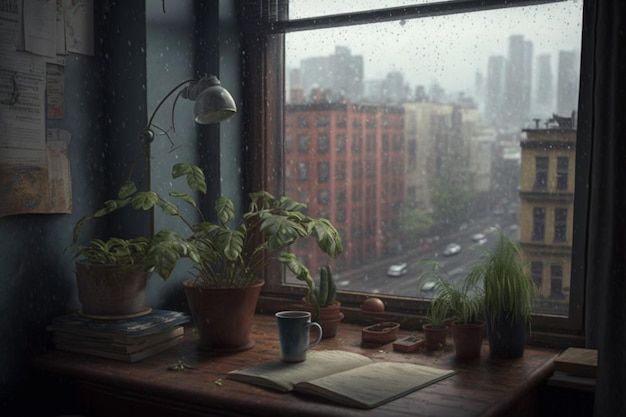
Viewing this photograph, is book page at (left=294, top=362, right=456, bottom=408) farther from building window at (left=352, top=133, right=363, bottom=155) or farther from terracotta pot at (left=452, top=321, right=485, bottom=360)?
building window at (left=352, top=133, right=363, bottom=155)

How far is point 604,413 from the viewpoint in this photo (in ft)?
5.83

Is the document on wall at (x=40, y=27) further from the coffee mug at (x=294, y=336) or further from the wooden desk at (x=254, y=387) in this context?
the coffee mug at (x=294, y=336)

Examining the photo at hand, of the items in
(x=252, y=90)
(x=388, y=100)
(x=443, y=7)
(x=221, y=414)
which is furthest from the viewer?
(x=252, y=90)

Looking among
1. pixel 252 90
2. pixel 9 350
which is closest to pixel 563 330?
pixel 252 90

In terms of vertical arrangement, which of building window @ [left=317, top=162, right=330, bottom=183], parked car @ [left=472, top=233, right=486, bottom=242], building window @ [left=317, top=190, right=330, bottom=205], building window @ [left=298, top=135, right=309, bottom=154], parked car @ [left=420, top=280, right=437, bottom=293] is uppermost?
building window @ [left=298, top=135, right=309, bottom=154]

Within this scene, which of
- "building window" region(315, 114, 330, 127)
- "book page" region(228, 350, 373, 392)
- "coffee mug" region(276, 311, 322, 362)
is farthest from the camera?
"building window" region(315, 114, 330, 127)

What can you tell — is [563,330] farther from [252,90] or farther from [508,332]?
[252,90]

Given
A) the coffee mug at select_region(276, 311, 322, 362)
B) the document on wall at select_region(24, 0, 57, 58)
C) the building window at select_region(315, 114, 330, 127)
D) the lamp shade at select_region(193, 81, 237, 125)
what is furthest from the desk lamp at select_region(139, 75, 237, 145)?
the coffee mug at select_region(276, 311, 322, 362)

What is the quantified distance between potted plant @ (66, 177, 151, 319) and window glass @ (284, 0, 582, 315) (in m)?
0.75

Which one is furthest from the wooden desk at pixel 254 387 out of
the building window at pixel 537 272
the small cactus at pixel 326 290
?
the building window at pixel 537 272

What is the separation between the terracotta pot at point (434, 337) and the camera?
2045 mm

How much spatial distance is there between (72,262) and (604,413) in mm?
1573

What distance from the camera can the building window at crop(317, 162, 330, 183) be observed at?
8.50 feet

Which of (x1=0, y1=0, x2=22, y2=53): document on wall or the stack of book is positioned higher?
(x1=0, y1=0, x2=22, y2=53): document on wall
